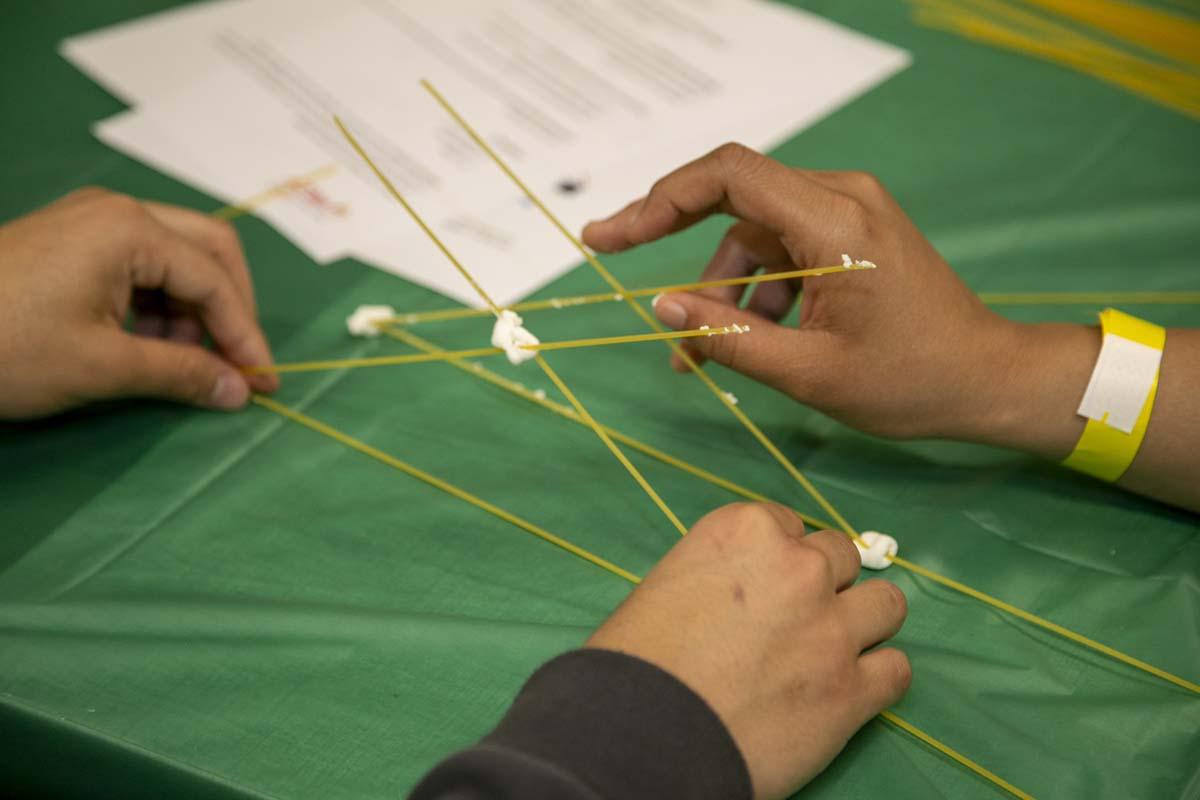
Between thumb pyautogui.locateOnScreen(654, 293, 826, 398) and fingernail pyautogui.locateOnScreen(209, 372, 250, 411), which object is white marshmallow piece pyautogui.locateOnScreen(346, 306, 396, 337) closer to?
fingernail pyautogui.locateOnScreen(209, 372, 250, 411)

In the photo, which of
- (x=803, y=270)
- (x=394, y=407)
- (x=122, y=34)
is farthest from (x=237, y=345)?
(x=122, y=34)

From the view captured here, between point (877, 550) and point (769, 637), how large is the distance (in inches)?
7.1

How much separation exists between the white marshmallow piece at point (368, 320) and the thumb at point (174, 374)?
0.37 feet

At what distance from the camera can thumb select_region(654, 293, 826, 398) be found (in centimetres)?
79

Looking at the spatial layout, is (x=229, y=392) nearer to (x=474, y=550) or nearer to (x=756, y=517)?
(x=474, y=550)

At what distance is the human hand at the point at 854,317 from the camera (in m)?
0.79

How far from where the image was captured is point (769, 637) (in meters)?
0.66

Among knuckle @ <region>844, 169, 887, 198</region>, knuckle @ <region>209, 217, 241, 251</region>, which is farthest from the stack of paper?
knuckle @ <region>844, 169, 887, 198</region>

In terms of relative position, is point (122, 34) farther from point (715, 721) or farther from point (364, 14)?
point (715, 721)

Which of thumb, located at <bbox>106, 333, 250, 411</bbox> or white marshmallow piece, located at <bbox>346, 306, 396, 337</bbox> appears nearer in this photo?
thumb, located at <bbox>106, 333, 250, 411</bbox>

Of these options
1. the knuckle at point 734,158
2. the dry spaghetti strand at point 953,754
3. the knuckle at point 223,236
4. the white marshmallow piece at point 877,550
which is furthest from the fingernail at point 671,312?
the knuckle at point 223,236

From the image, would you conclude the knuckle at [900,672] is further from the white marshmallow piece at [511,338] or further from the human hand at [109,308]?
the human hand at [109,308]

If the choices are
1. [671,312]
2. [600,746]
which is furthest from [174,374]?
[600,746]

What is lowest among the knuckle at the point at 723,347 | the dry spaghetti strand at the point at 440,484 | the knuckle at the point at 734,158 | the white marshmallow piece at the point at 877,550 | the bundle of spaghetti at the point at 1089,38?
the dry spaghetti strand at the point at 440,484
